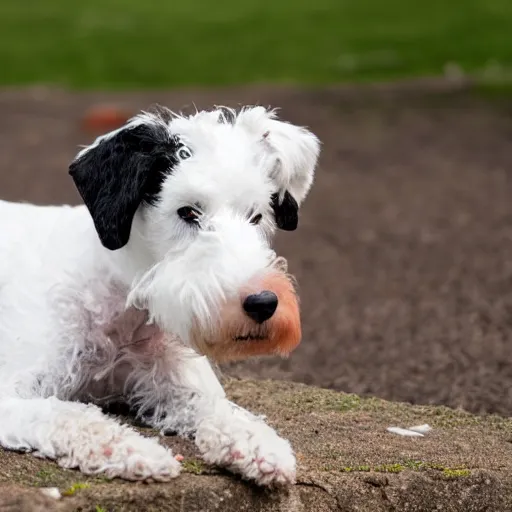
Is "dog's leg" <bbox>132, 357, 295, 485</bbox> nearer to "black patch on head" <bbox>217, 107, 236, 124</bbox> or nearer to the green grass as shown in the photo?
"black patch on head" <bbox>217, 107, 236, 124</bbox>

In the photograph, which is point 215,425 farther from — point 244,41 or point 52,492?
point 244,41

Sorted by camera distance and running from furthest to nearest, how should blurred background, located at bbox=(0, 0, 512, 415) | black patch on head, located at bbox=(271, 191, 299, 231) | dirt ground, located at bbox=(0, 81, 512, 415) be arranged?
blurred background, located at bbox=(0, 0, 512, 415) → dirt ground, located at bbox=(0, 81, 512, 415) → black patch on head, located at bbox=(271, 191, 299, 231)

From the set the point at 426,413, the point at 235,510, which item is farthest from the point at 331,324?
the point at 235,510

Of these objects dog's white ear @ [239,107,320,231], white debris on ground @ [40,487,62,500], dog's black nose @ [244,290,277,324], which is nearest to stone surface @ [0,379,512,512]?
white debris on ground @ [40,487,62,500]

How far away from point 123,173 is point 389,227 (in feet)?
19.3

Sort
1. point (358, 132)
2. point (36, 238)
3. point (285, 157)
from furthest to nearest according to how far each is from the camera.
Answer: point (358, 132) → point (36, 238) → point (285, 157)

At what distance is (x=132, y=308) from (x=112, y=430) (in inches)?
24.2

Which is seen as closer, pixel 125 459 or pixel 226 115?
pixel 125 459

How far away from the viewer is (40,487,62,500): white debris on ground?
328cm

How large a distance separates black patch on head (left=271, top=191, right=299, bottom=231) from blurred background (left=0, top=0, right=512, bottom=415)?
171cm

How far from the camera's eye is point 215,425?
12.2 ft

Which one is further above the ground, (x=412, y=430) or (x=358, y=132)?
(x=358, y=132)

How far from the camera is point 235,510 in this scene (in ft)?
11.5

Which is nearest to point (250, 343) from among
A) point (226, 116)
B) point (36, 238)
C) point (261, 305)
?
point (261, 305)
